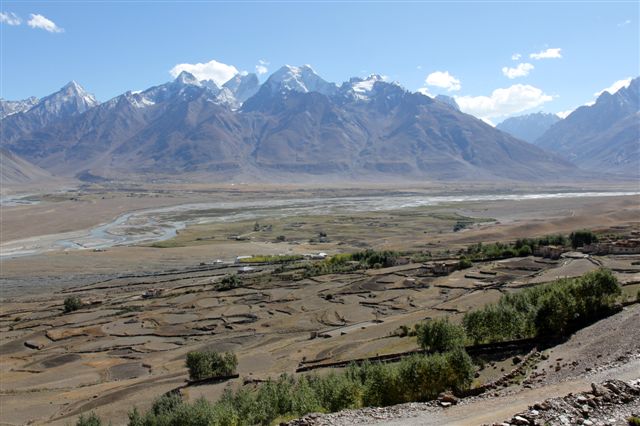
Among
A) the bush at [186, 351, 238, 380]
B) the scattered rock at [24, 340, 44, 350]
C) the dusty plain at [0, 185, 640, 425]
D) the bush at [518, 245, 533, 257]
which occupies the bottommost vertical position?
the scattered rock at [24, 340, 44, 350]

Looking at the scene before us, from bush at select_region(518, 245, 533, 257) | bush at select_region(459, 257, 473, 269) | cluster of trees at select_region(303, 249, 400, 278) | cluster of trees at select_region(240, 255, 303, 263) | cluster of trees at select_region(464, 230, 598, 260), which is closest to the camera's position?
bush at select_region(459, 257, 473, 269)

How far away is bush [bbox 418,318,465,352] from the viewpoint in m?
37.3

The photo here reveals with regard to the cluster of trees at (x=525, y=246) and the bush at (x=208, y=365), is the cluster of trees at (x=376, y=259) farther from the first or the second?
the bush at (x=208, y=365)

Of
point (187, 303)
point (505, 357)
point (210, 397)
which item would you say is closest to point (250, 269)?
point (187, 303)

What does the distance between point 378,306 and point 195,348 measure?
73.2 feet

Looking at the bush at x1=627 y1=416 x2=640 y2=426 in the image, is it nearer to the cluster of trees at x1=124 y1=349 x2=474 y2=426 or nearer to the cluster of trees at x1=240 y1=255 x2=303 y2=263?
the cluster of trees at x1=124 y1=349 x2=474 y2=426

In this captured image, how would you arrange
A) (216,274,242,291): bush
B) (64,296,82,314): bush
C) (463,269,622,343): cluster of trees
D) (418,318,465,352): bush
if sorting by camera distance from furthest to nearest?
(216,274,242,291): bush < (64,296,82,314): bush < (463,269,622,343): cluster of trees < (418,318,465,352): bush

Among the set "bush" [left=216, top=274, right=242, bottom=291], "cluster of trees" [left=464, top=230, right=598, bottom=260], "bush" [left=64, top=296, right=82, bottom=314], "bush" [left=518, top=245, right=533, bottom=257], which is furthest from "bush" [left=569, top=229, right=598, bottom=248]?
"bush" [left=64, top=296, right=82, bottom=314]

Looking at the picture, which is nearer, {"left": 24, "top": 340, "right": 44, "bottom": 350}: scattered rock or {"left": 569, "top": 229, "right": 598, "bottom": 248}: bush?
{"left": 24, "top": 340, "right": 44, "bottom": 350}: scattered rock

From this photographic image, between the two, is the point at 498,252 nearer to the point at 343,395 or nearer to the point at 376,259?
the point at 376,259

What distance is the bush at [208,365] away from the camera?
42469mm

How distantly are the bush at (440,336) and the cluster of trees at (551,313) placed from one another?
8.16 ft

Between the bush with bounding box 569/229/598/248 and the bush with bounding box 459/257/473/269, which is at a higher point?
the bush with bounding box 569/229/598/248

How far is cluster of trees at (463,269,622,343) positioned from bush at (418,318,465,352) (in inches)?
97.9
